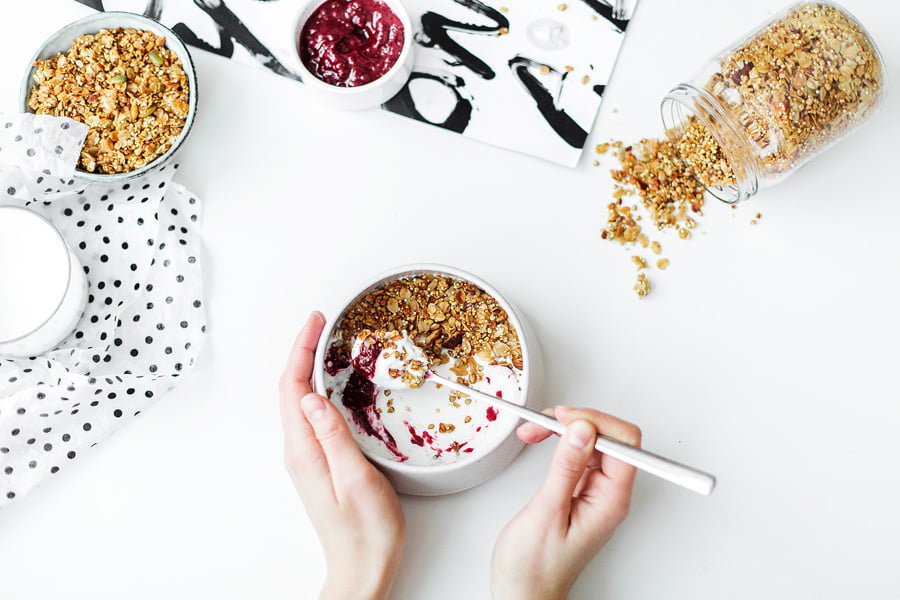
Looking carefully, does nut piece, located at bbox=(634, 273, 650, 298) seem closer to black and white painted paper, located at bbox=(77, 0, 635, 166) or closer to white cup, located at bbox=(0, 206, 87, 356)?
black and white painted paper, located at bbox=(77, 0, 635, 166)

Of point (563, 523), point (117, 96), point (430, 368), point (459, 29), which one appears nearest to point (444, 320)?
point (430, 368)

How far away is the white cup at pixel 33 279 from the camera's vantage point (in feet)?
2.90

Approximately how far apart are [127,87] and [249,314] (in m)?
0.32

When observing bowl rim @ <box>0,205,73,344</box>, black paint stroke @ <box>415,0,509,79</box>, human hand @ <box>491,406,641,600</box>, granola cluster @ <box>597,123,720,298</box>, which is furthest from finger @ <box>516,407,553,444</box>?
bowl rim @ <box>0,205,73,344</box>

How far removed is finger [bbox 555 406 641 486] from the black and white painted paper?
0.35m

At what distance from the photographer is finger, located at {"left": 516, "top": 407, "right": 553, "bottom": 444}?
801 millimetres

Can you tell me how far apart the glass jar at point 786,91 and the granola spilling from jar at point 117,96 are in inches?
24.7

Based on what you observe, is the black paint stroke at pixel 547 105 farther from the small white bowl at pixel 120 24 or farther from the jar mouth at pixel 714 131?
the small white bowl at pixel 120 24

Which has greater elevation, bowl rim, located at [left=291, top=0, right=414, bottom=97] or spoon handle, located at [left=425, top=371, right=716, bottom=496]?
bowl rim, located at [left=291, top=0, right=414, bottom=97]

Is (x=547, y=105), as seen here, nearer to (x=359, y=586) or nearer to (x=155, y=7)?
(x=155, y=7)

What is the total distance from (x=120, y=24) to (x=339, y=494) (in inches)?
25.8

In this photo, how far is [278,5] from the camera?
97 cm

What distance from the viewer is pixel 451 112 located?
3.14 feet

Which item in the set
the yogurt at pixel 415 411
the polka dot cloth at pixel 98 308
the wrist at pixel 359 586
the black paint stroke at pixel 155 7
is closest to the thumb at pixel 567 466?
the yogurt at pixel 415 411
